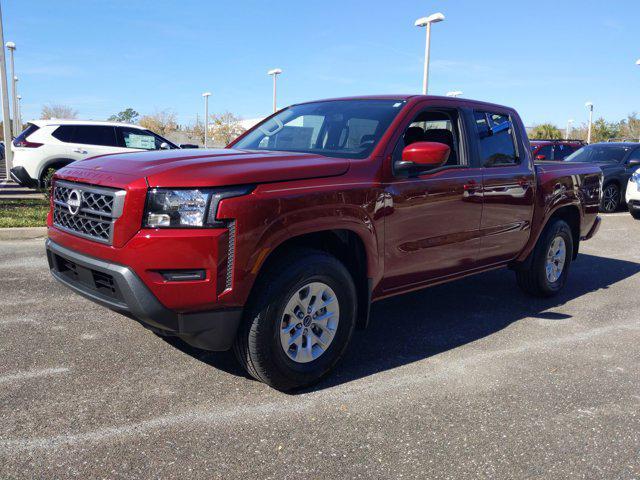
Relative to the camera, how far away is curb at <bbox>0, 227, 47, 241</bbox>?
7863 millimetres

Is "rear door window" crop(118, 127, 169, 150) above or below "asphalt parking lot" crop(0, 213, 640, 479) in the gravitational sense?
above

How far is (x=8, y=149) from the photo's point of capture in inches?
571

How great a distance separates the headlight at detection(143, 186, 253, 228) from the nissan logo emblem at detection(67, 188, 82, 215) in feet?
2.04

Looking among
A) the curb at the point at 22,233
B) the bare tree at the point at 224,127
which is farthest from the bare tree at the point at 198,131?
the curb at the point at 22,233

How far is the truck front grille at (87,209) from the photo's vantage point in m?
3.08

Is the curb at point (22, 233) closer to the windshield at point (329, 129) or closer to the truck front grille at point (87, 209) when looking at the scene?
the windshield at point (329, 129)

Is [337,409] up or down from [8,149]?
down

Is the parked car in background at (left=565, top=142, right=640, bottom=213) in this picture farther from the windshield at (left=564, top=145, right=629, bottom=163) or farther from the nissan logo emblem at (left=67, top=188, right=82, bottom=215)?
the nissan logo emblem at (left=67, top=188, right=82, bottom=215)

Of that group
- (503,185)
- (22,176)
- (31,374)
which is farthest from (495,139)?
(22,176)

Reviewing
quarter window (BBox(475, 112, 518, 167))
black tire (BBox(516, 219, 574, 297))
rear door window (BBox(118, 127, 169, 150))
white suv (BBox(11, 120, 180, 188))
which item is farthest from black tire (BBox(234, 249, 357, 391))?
rear door window (BBox(118, 127, 169, 150))

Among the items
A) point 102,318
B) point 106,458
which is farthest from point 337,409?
point 102,318

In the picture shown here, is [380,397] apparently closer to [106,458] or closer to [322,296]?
[322,296]

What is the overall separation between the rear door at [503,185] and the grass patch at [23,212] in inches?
250

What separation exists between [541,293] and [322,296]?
3.13 metres
